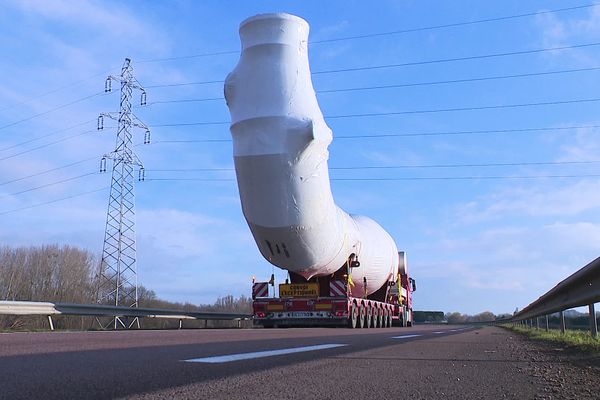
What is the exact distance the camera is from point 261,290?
1788 cm

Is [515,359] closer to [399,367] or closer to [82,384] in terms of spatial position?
[399,367]

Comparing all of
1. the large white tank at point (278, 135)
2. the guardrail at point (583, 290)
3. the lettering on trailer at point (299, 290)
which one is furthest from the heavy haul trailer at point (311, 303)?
the guardrail at point (583, 290)

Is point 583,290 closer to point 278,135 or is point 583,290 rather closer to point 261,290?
point 278,135

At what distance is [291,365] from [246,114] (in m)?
9.04

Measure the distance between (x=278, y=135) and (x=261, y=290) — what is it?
6.59 metres

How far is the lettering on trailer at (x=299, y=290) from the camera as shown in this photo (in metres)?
17.2

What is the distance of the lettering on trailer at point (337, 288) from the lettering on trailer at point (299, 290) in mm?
445

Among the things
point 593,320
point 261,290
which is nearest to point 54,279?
point 261,290

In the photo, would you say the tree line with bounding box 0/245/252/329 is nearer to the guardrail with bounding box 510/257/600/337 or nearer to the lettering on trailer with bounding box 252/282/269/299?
the lettering on trailer with bounding box 252/282/269/299

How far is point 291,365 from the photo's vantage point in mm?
4797

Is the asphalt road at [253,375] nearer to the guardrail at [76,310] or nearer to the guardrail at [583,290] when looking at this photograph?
the guardrail at [583,290]

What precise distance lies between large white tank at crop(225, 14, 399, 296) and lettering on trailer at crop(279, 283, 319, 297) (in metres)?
3.13

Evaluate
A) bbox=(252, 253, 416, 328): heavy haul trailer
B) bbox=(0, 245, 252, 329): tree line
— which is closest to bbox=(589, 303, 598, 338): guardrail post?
bbox=(252, 253, 416, 328): heavy haul trailer

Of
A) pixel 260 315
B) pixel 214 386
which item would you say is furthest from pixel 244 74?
pixel 214 386
